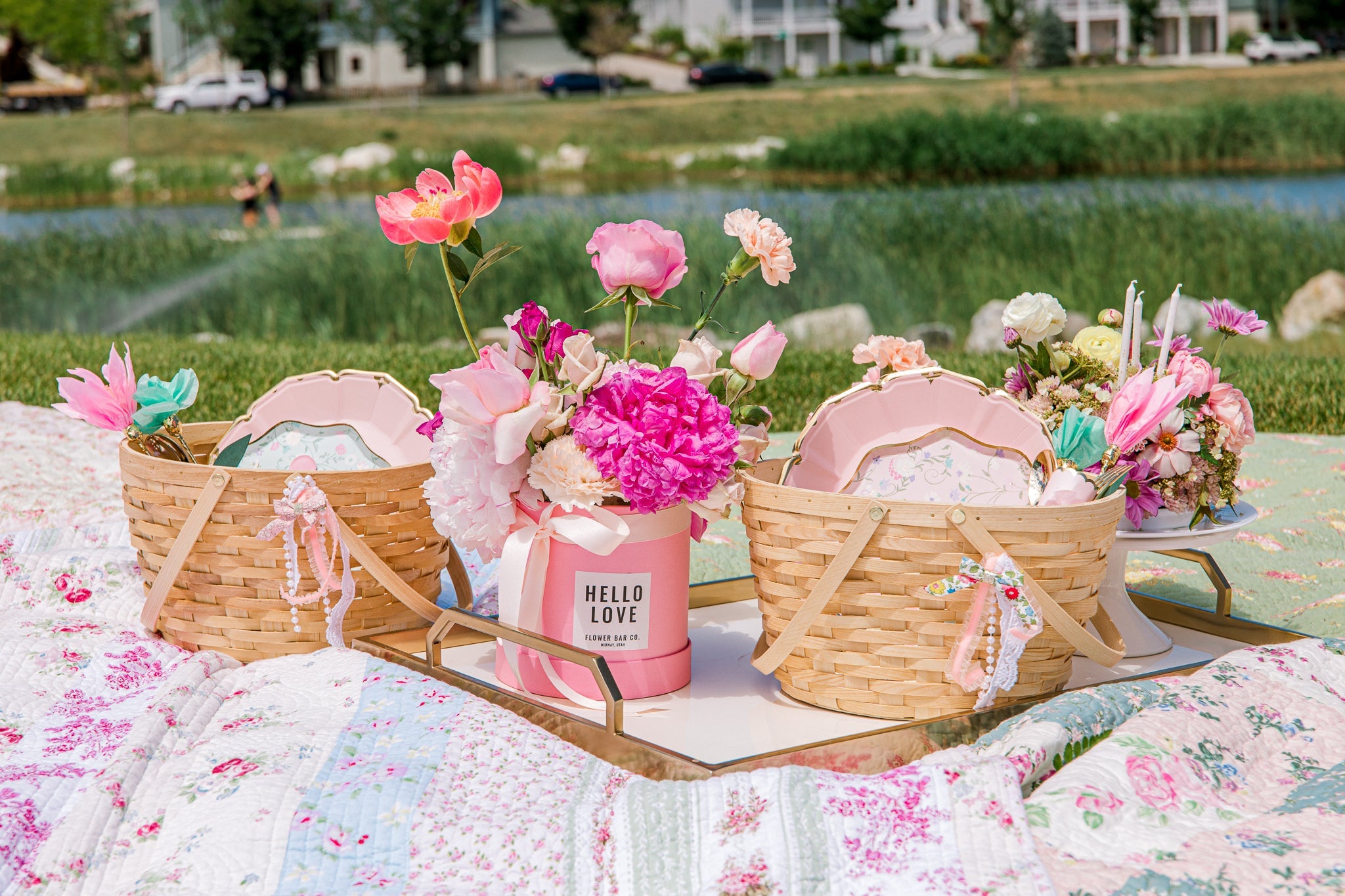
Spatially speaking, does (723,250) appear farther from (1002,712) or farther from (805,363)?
(1002,712)

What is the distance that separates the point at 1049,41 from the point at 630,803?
796 inches

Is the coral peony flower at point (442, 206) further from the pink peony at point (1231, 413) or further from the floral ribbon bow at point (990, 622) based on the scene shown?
the pink peony at point (1231, 413)

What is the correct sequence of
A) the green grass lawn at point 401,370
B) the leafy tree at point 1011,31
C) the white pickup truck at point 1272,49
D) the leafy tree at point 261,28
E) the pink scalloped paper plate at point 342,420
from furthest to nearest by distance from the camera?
the leafy tree at point 261,28
the white pickup truck at point 1272,49
the leafy tree at point 1011,31
the green grass lawn at point 401,370
the pink scalloped paper plate at point 342,420

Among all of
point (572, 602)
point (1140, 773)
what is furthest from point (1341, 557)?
point (572, 602)

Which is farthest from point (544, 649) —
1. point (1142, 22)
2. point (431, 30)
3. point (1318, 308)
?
point (431, 30)

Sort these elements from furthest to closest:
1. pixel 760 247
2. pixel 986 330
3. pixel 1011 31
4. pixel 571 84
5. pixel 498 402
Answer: pixel 571 84
pixel 1011 31
pixel 986 330
pixel 760 247
pixel 498 402

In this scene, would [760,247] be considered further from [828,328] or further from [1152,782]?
[828,328]

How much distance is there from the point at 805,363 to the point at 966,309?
3.13 m

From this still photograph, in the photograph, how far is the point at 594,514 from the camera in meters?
1.44

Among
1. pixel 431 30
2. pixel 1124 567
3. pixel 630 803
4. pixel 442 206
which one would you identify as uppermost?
pixel 431 30

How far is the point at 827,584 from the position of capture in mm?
1420

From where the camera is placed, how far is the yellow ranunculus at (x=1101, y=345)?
180 cm

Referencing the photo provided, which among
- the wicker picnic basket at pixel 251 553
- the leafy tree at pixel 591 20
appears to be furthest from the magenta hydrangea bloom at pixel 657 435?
the leafy tree at pixel 591 20

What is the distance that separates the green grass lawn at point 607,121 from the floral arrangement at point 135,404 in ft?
49.9
